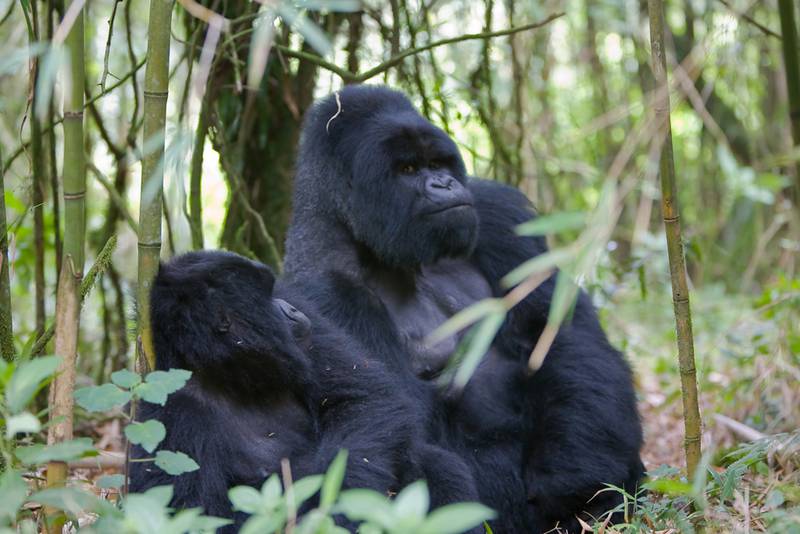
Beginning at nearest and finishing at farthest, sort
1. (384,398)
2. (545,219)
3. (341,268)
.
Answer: (545,219)
(384,398)
(341,268)

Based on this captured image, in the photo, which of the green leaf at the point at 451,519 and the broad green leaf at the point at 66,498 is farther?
the broad green leaf at the point at 66,498

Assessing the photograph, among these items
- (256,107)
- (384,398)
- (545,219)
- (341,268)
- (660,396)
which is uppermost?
(256,107)

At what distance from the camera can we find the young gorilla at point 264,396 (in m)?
2.65

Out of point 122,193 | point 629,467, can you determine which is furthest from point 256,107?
point 629,467

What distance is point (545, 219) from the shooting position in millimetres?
1619

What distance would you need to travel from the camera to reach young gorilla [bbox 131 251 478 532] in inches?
104

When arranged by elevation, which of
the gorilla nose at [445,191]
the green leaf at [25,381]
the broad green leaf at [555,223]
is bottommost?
the green leaf at [25,381]

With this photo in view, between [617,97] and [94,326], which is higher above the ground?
[617,97]

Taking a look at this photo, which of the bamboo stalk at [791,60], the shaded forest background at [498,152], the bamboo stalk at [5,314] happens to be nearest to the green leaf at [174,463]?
the shaded forest background at [498,152]

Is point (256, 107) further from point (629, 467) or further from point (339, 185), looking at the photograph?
point (629, 467)

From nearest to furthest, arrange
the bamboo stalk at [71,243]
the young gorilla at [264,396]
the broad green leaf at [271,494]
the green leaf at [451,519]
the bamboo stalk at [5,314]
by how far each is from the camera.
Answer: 1. the green leaf at [451,519]
2. the broad green leaf at [271,494]
3. the bamboo stalk at [71,243]
4. the young gorilla at [264,396]
5. the bamboo stalk at [5,314]

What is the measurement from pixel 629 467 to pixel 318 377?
1271mm

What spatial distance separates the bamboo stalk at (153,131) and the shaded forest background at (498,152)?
0.05m

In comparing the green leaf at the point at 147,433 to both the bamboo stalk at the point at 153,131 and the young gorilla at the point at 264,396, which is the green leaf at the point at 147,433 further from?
the bamboo stalk at the point at 153,131
